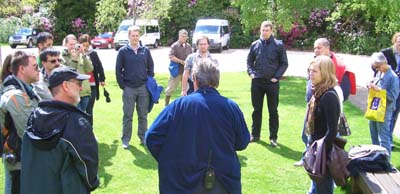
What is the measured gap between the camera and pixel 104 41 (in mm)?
36750

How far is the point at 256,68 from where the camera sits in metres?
8.18

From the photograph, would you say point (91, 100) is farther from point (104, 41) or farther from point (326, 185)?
point (104, 41)

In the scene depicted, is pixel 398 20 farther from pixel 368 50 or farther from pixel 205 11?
pixel 205 11

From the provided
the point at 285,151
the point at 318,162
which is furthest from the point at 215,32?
the point at 318,162

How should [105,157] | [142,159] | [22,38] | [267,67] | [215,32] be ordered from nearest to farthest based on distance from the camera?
[142,159] < [105,157] < [267,67] < [215,32] < [22,38]

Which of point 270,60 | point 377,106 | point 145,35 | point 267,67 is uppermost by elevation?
point 270,60

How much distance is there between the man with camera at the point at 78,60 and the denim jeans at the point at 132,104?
1.99 ft

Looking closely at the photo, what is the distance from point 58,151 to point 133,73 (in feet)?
15.1

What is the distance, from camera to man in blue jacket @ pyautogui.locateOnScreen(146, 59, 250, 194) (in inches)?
147

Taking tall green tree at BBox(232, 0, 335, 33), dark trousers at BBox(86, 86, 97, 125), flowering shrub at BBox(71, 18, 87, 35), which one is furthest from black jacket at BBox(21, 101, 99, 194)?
flowering shrub at BBox(71, 18, 87, 35)

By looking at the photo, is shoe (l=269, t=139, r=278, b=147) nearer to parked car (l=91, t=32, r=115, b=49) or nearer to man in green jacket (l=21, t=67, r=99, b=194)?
man in green jacket (l=21, t=67, r=99, b=194)

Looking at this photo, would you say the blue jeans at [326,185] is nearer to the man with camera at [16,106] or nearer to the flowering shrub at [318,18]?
the man with camera at [16,106]

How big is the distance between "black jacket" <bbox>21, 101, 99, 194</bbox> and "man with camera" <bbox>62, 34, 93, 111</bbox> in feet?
13.7

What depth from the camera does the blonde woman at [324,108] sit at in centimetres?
452
